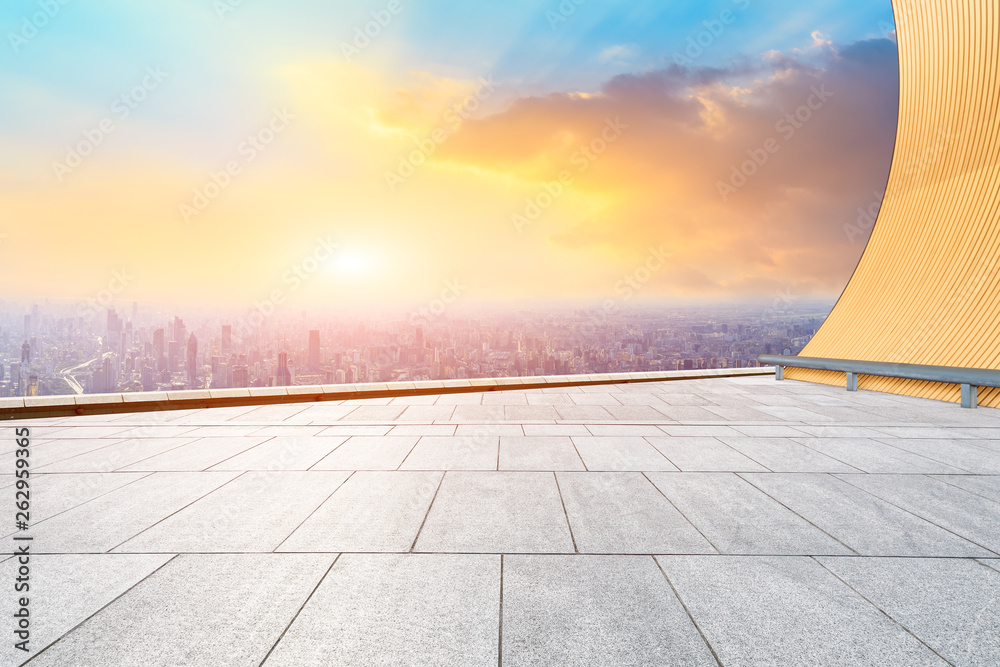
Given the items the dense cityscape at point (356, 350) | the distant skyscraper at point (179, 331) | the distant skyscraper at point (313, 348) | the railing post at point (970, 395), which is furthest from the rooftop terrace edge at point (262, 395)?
the distant skyscraper at point (179, 331)

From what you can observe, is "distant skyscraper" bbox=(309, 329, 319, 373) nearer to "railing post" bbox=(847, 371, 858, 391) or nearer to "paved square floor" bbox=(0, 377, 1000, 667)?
"paved square floor" bbox=(0, 377, 1000, 667)

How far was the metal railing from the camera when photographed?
873 cm

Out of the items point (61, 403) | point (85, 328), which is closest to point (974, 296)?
point (61, 403)

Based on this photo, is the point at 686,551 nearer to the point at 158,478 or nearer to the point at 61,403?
the point at 158,478

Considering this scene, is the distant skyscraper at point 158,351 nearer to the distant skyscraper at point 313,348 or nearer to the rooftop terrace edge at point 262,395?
the rooftop terrace edge at point 262,395

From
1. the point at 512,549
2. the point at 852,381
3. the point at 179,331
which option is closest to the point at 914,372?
the point at 852,381

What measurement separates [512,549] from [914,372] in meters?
10.7

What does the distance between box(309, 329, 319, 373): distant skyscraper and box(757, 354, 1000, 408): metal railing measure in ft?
51.3

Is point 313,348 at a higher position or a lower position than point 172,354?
Answer: higher

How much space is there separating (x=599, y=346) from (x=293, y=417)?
13.4 meters

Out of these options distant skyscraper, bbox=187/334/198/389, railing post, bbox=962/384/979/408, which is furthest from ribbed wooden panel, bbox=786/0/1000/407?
distant skyscraper, bbox=187/334/198/389

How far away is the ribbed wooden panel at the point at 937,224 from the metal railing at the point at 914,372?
43 centimetres

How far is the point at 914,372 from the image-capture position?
384 inches

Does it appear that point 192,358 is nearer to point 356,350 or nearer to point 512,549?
point 356,350
